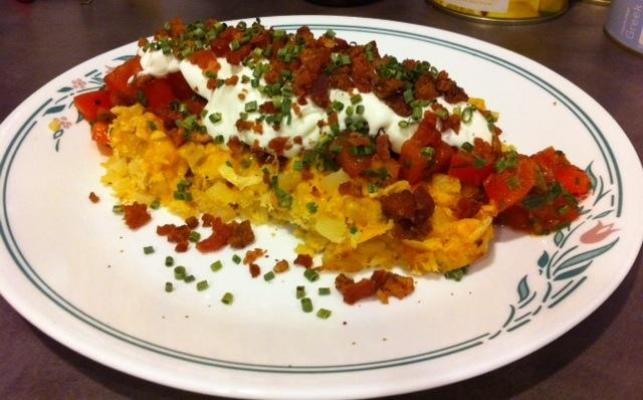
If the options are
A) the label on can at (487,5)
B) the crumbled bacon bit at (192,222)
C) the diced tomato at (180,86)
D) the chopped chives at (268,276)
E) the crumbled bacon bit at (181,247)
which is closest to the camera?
the chopped chives at (268,276)

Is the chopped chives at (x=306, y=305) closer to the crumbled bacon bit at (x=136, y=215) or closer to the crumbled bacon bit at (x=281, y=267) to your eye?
the crumbled bacon bit at (x=281, y=267)

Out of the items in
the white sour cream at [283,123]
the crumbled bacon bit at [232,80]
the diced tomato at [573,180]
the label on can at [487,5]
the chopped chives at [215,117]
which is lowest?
the label on can at [487,5]

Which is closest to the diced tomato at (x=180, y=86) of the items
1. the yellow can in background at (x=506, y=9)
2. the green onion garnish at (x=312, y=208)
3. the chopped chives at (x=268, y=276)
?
the green onion garnish at (x=312, y=208)

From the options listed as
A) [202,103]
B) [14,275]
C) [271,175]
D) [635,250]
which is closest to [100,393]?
[14,275]

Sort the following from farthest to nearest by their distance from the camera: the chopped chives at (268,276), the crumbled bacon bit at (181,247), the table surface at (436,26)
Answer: the crumbled bacon bit at (181,247)
the chopped chives at (268,276)
the table surface at (436,26)

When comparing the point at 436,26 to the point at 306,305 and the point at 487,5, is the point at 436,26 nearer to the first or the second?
the point at 487,5

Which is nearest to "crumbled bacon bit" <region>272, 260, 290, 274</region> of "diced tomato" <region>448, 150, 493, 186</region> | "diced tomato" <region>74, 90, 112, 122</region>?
"diced tomato" <region>448, 150, 493, 186</region>

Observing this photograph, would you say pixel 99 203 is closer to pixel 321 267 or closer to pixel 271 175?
pixel 271 175
